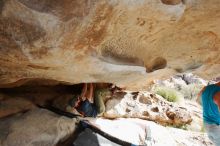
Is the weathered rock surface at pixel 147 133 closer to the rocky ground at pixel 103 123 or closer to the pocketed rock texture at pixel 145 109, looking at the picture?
the rocky ground at pixel 103 123

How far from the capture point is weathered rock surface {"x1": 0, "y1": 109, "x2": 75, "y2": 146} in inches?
162

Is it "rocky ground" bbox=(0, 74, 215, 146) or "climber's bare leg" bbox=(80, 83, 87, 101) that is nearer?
"rocky ground" bbox=(0, 74, 215, 146)

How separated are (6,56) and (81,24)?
848 mm

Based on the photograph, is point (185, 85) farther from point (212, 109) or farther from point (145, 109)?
point (212, 109)

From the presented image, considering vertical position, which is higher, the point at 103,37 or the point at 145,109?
the point at 103,37

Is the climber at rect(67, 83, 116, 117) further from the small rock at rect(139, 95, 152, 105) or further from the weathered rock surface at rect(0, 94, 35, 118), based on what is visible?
the small rock at rect(139, 95, 152, 105)

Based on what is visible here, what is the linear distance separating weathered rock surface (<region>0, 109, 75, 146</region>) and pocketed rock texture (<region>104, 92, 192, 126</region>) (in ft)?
4.29

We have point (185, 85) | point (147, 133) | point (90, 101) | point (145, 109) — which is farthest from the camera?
point (185, 85)

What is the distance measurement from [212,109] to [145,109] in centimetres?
261

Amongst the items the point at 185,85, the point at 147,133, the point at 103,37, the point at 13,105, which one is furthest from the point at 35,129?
the point at 185,85

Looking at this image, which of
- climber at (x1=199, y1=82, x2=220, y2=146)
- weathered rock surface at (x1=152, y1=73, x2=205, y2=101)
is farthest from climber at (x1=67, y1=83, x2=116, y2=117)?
weathered rock surface at (x1=152, y1=73, x2=205, y2=101)

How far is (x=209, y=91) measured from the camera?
3785 millimetres

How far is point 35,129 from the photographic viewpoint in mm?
4379

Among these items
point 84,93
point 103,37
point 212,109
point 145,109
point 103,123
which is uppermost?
point 103,37
